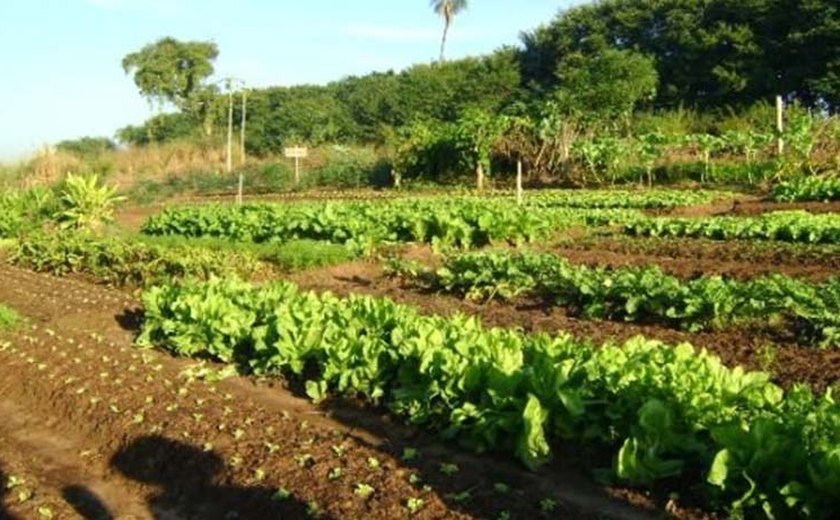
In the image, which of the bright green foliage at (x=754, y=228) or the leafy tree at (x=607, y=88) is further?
the leafy tree at (x=607, y=88)

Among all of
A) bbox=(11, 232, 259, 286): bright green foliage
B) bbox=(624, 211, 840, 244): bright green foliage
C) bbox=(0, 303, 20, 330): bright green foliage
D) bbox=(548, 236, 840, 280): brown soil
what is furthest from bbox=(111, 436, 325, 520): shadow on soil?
bbox=(624, 211, 840, 244): bright green foliage

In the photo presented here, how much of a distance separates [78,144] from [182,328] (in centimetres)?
6137

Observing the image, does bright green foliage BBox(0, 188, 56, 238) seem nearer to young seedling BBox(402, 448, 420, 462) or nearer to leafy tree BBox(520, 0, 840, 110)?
young seedling BBox(402, 448, 420, 462)

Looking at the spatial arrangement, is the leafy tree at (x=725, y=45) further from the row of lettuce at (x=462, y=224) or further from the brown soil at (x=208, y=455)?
the brown soil at (x=208, y=455)

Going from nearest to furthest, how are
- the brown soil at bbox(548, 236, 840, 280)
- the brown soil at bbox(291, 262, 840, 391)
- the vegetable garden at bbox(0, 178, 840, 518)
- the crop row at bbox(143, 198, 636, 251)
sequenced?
1. the vegetable garden at bbox(0, 178, 840, 518)
2. the brown soil at bbox(291, 262, 840, 391)
3. the brown soil at bbox(548, 236, 840, 280)
4. the crop row at bbox(143, 198, 636, 251)

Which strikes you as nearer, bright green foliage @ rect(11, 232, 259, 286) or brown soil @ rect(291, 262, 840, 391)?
brown soil @ rect(291, 262, 840, 391)

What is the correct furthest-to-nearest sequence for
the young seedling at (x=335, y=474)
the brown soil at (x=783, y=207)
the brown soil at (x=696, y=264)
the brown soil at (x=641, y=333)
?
1. the brown soil at (x=783, y=207)
2. the brown soil at (x=696, y=264)
3. the brown soil at (x=641, y=333)
4. the young seedling at (x=335, y=474)

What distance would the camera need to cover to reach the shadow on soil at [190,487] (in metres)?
4.73

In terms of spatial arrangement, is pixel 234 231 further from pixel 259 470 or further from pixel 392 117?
pixel 392 117

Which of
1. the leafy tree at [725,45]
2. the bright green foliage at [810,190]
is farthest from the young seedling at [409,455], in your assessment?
the leafy tree at [725,45]

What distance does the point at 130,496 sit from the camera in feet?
17.6

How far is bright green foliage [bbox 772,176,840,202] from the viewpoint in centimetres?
1716

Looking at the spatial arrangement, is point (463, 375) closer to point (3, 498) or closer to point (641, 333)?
point (3, 498)

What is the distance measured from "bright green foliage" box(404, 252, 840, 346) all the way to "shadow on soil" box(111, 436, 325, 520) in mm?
4290
